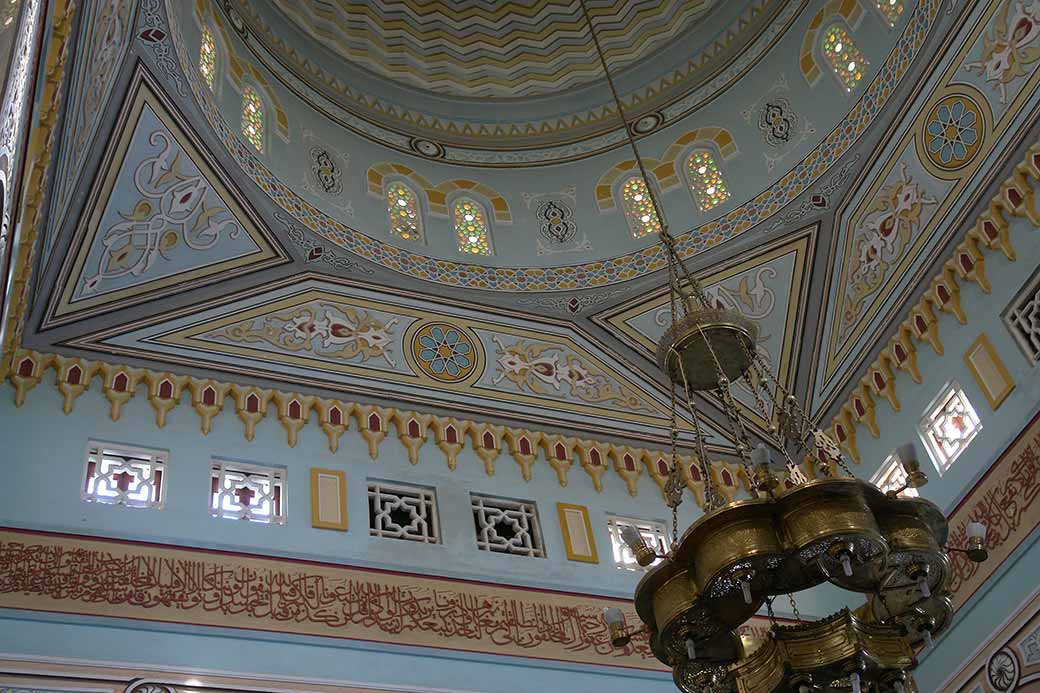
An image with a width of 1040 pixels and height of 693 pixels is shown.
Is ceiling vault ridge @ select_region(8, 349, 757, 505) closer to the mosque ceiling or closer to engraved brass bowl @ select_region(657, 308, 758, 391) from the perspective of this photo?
the mosque ceiling

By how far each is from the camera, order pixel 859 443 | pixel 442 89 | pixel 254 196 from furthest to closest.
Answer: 1. pixel 442 89
2. pixel 859 443
3. pixel 254 196

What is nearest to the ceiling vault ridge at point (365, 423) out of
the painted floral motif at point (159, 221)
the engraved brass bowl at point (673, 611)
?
the painted floral motif at point (159, 221)

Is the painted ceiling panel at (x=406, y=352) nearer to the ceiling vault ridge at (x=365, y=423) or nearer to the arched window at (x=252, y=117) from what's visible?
the ceiling vault ridge at (x=365, y=423)

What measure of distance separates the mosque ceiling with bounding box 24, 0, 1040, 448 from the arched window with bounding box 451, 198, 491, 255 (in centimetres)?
8

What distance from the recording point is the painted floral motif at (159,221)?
22.0ft

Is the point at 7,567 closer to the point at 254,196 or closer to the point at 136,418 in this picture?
the point at 136,418

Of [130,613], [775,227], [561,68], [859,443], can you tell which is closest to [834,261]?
[775,227]

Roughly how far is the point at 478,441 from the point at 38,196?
3.02 meters

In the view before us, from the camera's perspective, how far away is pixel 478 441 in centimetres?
743

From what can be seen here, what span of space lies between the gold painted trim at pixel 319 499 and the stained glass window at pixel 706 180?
327 centimetres

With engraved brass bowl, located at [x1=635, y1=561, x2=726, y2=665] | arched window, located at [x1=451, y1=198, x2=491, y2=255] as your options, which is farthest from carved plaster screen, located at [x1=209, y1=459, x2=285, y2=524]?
engraved brass bowl, located at [x1=635, y1=561, x2=726, y2=665]

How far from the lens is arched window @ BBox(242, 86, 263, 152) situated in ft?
24.6

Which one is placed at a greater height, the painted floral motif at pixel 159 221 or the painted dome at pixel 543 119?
the painted dome at pixel 543 119

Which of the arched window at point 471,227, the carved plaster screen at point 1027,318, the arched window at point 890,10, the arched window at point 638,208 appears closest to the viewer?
the carved plaster screen at point 1027,318
